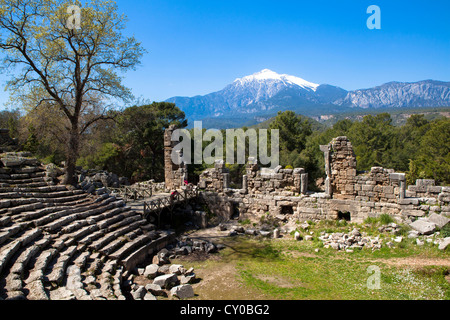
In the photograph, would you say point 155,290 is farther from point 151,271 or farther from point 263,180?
point 263,180

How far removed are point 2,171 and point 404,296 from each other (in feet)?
52.7

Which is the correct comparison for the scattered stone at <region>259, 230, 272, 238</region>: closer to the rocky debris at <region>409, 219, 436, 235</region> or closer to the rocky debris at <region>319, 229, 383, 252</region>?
the rocky debris at <region>319, 229, 383, 252</region>

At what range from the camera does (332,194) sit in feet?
57.1

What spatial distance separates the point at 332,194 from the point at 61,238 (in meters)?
14.0

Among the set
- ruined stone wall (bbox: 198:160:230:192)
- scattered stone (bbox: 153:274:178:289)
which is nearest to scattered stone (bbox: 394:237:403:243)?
scattered stone (bbox: 153:274:178:289)

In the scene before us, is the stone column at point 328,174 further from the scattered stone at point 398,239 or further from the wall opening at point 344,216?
the scattered stone at point 398,239

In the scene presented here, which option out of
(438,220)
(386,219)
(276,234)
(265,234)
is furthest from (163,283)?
(438,220)

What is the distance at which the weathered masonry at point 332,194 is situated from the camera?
15227 mm

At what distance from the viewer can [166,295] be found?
10.0m

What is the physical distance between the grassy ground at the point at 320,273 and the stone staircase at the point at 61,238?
298 centimetres

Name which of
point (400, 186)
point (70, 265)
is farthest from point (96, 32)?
point (400, 186)

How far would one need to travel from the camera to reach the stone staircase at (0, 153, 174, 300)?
303 inches

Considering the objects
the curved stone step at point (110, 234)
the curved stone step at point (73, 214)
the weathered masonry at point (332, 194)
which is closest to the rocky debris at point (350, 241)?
the weathered masonry at point (332, 194)
